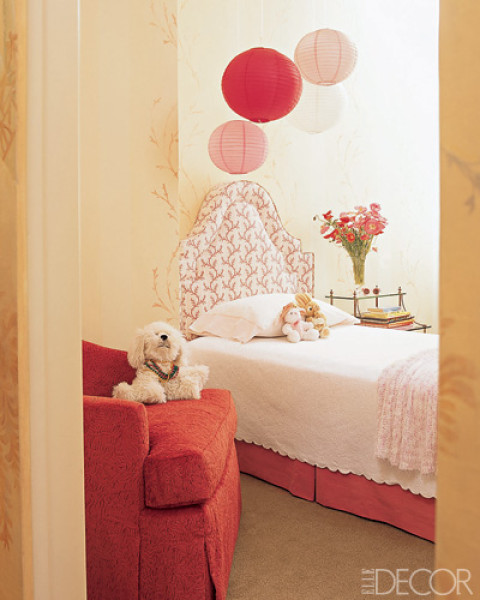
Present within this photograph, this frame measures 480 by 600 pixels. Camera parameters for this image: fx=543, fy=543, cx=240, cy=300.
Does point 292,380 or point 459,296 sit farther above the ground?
point 459,296

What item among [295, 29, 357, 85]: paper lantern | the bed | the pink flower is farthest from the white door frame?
the pink flower

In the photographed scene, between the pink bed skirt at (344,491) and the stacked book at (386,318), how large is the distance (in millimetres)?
1888

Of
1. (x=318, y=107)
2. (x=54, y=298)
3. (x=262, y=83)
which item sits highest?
(x=318, y=107)

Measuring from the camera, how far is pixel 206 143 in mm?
3721

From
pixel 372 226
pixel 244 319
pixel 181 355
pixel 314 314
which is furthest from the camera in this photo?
pixel 372 226

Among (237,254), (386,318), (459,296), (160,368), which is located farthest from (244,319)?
(459,296)

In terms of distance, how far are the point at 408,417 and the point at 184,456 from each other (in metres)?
0.98

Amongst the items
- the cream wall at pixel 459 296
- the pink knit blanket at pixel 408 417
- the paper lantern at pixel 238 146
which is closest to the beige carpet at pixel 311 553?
the pink knit blanket at pixel 408 417

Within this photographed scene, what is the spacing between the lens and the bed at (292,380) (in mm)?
2309

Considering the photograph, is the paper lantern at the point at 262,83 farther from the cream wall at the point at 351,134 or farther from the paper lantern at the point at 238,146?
the cream wall at the point at 351,134

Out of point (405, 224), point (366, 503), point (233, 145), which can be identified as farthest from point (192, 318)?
point (405, 224)

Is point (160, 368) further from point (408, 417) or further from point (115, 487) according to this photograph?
point (408, 417)

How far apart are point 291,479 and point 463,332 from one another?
7.66 ft

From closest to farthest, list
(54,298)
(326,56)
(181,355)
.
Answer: (54,298)
(181,355)
(326,56)
